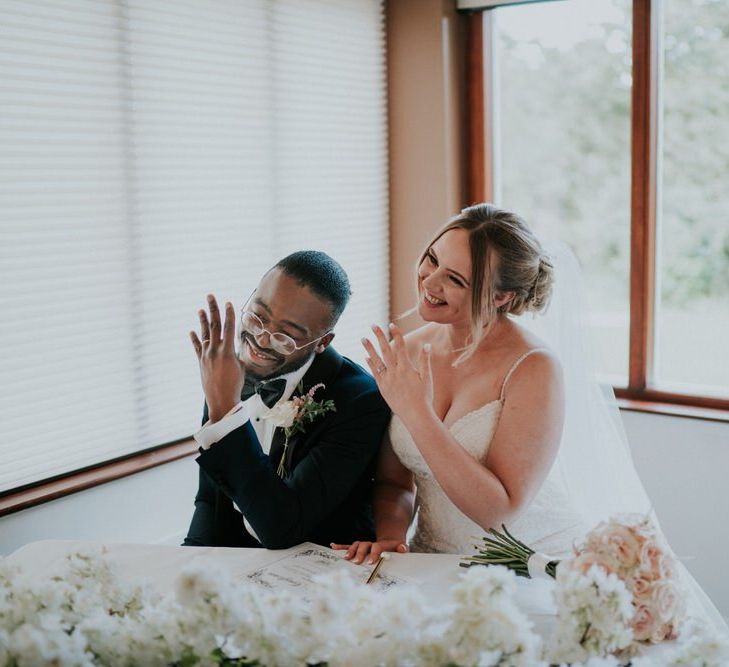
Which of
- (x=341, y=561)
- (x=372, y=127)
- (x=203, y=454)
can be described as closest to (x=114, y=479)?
(x=203, y=454)

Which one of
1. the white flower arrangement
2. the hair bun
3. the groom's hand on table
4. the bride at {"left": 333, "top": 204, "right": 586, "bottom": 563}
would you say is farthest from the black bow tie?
the white flower arrangement

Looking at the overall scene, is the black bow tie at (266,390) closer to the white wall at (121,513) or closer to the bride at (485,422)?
the bride at (485,422)

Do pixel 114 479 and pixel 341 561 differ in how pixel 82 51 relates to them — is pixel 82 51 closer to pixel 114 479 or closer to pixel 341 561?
pixel 114 479

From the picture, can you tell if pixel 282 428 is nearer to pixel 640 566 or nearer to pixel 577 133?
pixel 640 566

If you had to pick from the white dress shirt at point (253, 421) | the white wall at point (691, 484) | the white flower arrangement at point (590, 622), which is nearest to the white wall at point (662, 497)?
the white wall at point (691, 484)

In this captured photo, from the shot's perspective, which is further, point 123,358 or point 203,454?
point 123,358

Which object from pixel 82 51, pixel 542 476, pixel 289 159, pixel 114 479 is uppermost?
pixel 82 51

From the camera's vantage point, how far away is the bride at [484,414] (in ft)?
6.34

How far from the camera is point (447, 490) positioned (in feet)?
6.20

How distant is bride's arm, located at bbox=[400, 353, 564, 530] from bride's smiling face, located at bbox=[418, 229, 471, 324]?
21cm

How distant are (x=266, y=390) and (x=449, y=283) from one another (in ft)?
1.62

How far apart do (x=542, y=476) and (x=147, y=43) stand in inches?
70.3

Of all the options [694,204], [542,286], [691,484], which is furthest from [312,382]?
[694,204]

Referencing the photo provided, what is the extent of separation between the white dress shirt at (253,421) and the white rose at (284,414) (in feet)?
0.09
